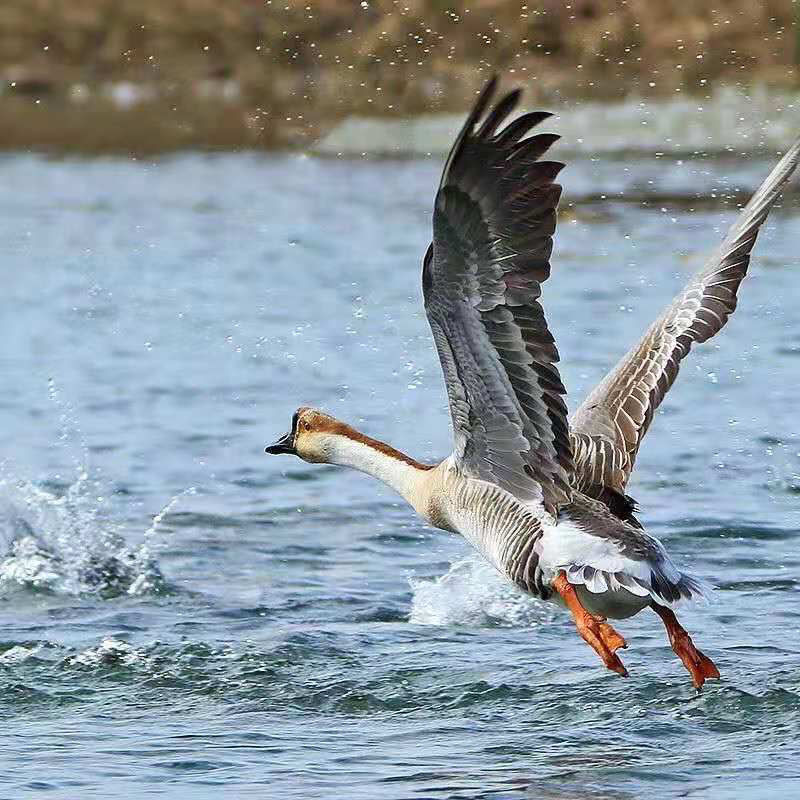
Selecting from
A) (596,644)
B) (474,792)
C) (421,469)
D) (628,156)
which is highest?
(628,156)

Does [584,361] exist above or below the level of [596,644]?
above

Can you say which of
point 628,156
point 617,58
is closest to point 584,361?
point 628,156

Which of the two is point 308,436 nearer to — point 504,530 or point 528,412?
point 504,530

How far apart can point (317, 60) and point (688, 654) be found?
27528 mm

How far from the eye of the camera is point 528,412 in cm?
613

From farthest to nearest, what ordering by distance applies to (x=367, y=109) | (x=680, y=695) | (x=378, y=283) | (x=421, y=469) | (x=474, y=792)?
(x=367, y=109) → (x=378, y=283) → (x=421, y=469) → (x=680, y=695) → (x=474, y=792)

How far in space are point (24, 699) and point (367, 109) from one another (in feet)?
71.4

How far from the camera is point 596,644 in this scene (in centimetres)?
611

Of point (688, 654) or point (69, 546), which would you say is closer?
point (688, 654)

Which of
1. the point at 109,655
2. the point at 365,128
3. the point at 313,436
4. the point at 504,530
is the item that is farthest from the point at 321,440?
the point at 365,128

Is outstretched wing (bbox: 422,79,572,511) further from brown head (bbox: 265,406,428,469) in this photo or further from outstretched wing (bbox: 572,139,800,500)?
brown head (bbox: 265,406,428,469)

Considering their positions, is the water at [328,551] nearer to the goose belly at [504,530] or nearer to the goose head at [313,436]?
the goose belly at [504,530]

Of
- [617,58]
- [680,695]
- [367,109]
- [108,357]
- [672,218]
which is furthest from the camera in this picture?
[617,58]

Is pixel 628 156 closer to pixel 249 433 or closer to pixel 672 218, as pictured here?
pixel 672 218
